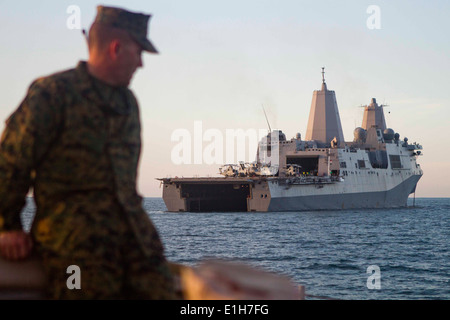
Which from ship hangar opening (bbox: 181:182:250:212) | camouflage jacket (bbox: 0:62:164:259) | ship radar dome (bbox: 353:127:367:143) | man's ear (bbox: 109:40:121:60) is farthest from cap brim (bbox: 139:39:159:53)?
ship radar dome (bbox: 353:127:367:143)

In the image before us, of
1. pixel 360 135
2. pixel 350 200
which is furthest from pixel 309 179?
pixel 360 135

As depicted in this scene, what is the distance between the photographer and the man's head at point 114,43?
2.84 metres

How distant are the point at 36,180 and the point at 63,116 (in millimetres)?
312

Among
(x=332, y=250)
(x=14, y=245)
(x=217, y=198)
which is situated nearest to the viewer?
(x=14, y=245)

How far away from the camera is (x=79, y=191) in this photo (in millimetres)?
2729

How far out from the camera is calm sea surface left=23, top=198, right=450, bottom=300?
21.7 m

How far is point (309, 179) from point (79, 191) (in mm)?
56391

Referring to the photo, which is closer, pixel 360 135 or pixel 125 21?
pixel 125 21

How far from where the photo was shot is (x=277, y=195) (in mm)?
56969

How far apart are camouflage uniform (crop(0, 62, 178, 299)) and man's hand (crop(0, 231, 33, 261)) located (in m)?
0.04

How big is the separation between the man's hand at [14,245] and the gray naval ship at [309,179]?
51729mm

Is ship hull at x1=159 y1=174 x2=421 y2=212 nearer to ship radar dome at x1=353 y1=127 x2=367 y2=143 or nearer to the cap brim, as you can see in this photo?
ship radar dome at x1=353 y1=127 x2=367 y2=143

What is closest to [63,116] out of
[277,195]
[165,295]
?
[165,295]

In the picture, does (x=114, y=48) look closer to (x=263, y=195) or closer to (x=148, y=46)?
(x=148, y=46)
